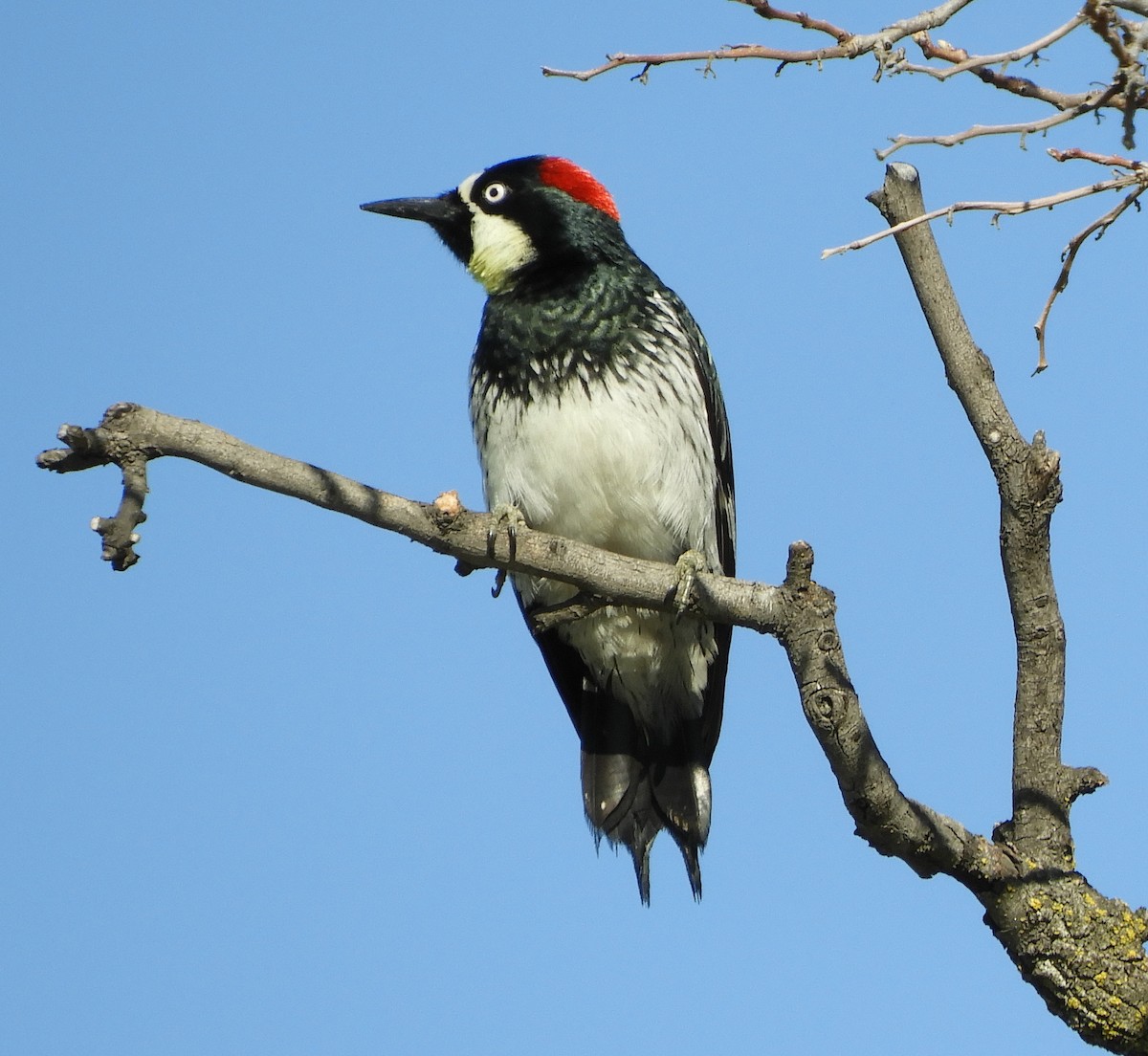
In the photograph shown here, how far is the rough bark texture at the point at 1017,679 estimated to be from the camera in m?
3.66

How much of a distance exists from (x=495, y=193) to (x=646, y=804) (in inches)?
99.2

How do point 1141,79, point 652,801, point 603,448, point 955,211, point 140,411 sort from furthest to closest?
point 652,801 < point 603,448 < point 140,411 < point 955,211 < point 1141,79

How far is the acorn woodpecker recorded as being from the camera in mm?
Answer: 5328

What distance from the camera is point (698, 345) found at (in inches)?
228

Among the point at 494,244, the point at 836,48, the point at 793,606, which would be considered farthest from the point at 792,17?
the point at 494,244

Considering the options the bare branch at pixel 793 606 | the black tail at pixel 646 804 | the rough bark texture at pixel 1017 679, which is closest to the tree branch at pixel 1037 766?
the rough bark texture at pixel 1017 679

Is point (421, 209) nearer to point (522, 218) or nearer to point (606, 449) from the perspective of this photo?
point (522, 218)

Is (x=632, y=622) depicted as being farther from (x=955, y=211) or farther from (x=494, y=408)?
(x=955, y=211)

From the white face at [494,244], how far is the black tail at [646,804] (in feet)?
6.31

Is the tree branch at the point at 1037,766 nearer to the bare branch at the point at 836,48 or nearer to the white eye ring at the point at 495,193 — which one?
the bare branch at the point at 836,48

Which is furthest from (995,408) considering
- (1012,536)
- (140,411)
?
(140,411)

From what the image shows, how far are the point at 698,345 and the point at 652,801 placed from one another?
178 centimetres

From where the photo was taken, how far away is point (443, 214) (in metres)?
6.00

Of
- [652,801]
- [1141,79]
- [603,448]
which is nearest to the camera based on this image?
[1141,79]
